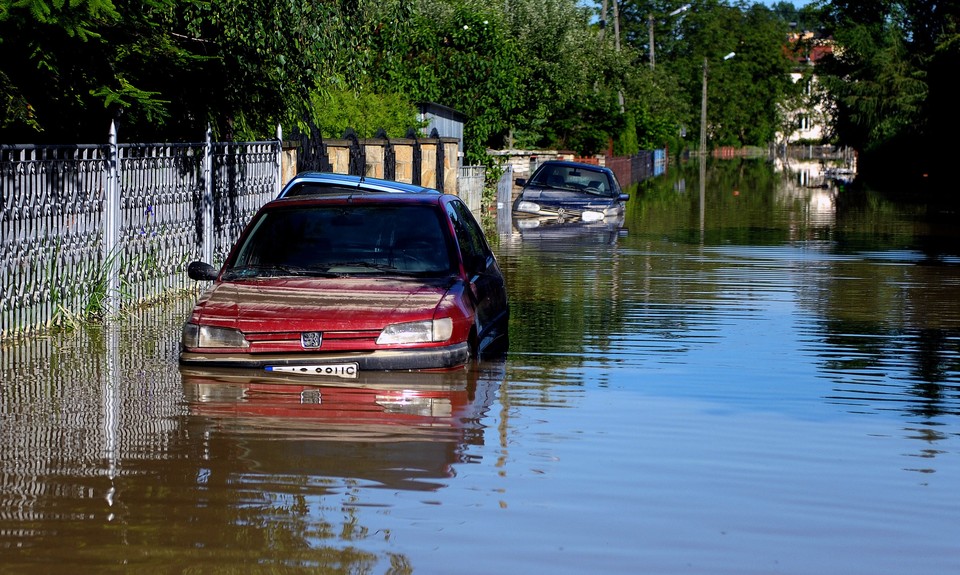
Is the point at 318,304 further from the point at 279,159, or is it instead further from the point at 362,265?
the point at 279,159

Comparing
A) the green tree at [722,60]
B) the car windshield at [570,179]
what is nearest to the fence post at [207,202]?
the car windshield at [570,179]

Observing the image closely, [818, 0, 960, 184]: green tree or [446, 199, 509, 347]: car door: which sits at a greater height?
[818, 0, 960, 184]: green tree

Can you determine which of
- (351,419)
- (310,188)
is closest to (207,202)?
(310,188)

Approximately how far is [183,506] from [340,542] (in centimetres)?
101

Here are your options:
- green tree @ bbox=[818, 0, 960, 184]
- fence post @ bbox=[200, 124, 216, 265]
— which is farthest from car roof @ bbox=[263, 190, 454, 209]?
green tree @ bbox=[818, 0, 960, 184]

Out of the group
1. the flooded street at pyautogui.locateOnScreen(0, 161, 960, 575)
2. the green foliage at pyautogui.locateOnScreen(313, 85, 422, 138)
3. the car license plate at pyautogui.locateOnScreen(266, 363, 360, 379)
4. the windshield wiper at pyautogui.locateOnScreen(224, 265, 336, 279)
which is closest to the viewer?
the flooded street at pyautogui.locateOnScreen(0, 161, 960, 575)

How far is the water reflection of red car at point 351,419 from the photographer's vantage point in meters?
7.70

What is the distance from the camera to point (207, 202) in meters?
17.5

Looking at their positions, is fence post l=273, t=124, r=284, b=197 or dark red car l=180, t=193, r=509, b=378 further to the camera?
fence post l=273, t=124, r=284, b=197

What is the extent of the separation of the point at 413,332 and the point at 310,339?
26.8 inches

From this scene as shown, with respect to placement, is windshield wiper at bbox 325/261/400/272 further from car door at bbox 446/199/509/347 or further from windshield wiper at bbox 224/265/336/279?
car door at bbox 446/199/509/347

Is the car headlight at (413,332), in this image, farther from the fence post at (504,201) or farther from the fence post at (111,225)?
the fence post at (504,201)

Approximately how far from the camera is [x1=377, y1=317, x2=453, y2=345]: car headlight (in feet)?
32.7

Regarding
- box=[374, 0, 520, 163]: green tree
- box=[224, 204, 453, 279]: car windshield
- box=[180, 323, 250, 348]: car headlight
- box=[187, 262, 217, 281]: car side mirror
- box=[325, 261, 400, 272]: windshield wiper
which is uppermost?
box=[374, 0, 520, 163]: green tree
